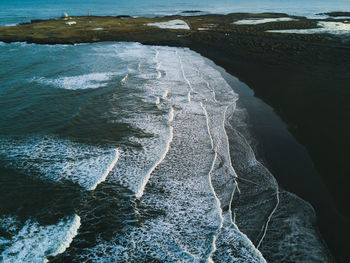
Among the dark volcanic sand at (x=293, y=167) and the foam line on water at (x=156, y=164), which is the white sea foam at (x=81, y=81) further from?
the dark volcanic sand at (x=293, y=167)

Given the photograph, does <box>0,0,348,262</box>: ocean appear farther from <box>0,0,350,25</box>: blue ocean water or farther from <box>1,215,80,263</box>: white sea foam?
<box>0,0,350,25</box>: blue ocean water

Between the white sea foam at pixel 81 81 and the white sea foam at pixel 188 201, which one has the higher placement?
the white sea foam at pixel 81 81

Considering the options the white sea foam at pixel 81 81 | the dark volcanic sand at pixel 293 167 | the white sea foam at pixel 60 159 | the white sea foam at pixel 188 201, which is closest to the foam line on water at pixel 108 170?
the white sea foam at pixel 60 159

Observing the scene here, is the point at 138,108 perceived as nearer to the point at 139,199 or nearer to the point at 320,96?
the point at 139,199

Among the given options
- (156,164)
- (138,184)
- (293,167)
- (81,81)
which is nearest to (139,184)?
(138,184)

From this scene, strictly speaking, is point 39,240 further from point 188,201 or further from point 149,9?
Answer: point 149,9

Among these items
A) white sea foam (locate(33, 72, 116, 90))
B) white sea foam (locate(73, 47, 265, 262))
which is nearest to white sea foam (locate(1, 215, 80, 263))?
white sea foam (locate(73, 47, 265, 262))

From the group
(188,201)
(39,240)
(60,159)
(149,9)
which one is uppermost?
(149,9)
